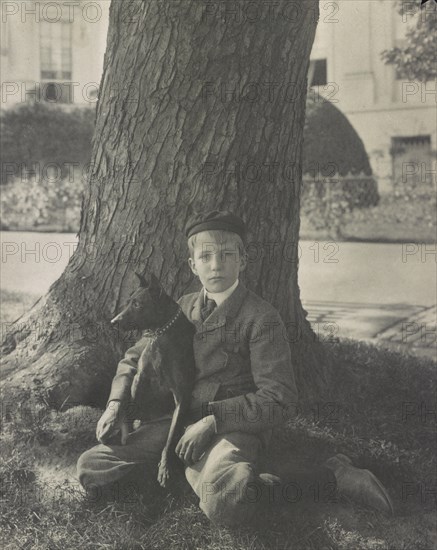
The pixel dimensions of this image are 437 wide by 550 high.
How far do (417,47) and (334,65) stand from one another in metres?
0.38

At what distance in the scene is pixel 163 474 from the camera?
229 cm

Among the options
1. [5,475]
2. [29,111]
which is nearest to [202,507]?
[5,475]

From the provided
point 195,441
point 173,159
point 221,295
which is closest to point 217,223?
point 221,295

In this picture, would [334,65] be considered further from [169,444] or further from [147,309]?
[169,444]

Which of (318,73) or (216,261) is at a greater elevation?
(318,73)

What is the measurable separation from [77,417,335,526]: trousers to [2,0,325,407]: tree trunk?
310mm

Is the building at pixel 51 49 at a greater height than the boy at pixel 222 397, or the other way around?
the building at pixel 51 49

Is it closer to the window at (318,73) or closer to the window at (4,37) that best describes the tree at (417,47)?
the window at (318,73)

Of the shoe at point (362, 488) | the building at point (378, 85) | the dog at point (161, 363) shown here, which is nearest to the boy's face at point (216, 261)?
the dog at point (161, 363)

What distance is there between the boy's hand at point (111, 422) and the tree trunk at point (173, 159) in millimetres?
225

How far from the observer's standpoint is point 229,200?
261 centimetres

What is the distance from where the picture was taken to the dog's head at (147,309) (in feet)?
7.51

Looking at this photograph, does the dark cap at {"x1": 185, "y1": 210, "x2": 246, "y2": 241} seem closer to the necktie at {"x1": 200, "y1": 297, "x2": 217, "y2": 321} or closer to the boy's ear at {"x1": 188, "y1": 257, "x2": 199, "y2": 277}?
the boy's ear at {"x1": 188, "y1": 257, "x2": 199, "y2": 277}

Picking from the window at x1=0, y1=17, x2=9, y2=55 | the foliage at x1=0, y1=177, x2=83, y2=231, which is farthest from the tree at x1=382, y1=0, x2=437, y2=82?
the window at x1=0, y1=17, x2=9, y2=55
